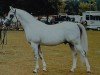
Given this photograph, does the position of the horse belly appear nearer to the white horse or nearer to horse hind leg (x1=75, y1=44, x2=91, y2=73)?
the white horse

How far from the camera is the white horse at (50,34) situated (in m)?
14.3

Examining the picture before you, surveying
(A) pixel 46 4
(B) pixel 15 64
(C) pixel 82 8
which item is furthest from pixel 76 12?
(B) pixel 15 64

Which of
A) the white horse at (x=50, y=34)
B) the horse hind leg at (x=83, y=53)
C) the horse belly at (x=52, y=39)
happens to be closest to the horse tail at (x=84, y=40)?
the white horse at (x=50, y=34)

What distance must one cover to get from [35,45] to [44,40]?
38 centimetres

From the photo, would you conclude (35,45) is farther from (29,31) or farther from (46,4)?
(46,4)

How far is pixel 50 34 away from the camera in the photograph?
1439cm

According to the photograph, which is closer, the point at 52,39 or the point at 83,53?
the point at 52,39

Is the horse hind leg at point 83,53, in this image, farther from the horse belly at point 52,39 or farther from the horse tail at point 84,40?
the horse belly at point 52,39

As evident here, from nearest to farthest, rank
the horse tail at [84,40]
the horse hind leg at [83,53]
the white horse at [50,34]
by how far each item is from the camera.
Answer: the white horse at [50,34] < the horse hind leg at [83,53] < the horse tail at [84,40]

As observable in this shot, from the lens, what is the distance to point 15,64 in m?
16.8

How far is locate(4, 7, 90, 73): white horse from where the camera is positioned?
46.9 ft

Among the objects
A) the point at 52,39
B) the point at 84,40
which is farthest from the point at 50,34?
the point at 84,40

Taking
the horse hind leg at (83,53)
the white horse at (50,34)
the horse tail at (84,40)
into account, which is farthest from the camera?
the horse tail at (84,40)

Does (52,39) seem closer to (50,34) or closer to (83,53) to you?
(50,34)
